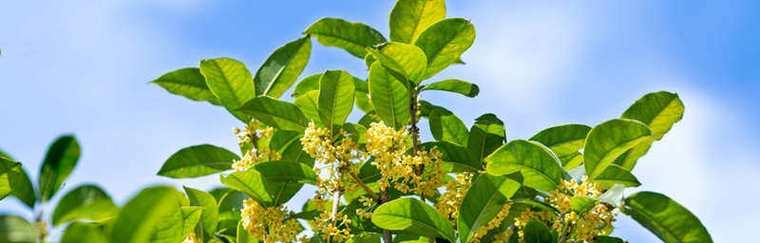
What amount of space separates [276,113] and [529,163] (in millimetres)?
906

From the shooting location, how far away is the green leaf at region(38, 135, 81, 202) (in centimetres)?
145

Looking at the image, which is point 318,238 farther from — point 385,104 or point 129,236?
point 129,236

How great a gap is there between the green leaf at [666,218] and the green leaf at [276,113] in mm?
1142

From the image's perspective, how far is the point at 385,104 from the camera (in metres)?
3.00

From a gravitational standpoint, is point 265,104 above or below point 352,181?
above

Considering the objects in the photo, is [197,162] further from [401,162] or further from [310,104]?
[401,162]

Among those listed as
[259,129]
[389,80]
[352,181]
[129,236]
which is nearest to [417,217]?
[352,181]

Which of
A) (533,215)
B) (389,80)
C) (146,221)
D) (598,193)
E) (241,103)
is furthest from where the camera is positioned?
(241,103)

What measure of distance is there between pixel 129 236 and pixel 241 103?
79.1 inches

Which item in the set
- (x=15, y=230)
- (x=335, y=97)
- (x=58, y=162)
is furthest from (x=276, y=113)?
(x=15, y=230)

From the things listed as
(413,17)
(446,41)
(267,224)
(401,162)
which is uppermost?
(413,17)

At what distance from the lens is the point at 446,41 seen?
297 centimetres

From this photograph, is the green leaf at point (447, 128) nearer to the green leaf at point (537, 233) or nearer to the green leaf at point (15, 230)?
the green leaf at point (537, 233)

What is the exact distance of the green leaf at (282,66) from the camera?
3.23 m
